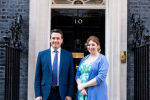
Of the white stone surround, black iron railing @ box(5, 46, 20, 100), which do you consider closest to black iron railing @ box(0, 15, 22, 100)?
black iron railing @ box(5, 46, 20, 100)

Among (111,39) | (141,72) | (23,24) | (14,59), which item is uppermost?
(23,24)

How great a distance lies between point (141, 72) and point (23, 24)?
268 centimetres

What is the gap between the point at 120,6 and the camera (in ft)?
15.6

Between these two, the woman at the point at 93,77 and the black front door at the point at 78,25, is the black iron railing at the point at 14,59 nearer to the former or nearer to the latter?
the black front door at the point at 78,25

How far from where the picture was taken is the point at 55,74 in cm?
331

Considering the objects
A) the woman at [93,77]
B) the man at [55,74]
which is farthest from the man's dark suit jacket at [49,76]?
the woman at [93,77]

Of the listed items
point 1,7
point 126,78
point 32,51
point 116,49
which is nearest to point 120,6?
point 116,49

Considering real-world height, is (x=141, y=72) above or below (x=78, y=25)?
below

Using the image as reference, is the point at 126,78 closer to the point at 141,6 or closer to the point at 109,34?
the point at 109,34

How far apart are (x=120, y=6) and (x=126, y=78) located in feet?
5.04

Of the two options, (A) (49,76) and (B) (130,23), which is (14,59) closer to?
(A) (49,76)

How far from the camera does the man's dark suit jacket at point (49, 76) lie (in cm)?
328

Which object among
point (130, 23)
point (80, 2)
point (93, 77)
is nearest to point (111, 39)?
point (130, 23)

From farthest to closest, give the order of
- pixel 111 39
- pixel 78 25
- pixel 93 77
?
pixel 78 25, pixel 111 39, pixel 93 77
